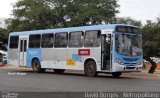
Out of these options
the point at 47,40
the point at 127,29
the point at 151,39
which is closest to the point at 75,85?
A: the point at 127,29

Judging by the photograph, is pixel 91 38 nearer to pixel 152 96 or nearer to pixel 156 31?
pixel 152 96

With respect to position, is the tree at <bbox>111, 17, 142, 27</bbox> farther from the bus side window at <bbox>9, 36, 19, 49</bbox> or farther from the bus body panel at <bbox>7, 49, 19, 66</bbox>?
the bus body panel at <bbox>7, 49, 19, 66</bbox>

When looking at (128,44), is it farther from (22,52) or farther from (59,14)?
(59,14)

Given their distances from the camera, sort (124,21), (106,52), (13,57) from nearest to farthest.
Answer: (106,52), (13,57), (124,21)

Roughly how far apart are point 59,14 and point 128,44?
29.6 meters

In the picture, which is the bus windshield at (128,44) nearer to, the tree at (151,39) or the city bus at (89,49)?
the city bus at (89,49)

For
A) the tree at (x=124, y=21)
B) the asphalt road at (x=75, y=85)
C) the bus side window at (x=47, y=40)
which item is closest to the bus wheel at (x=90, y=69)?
the asphalt road at (x=75, y=85)

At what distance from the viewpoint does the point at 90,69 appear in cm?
2527

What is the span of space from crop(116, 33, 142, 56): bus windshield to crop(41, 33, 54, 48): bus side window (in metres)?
6.09

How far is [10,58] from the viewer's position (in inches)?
1300

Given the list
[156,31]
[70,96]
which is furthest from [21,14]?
[70,96]

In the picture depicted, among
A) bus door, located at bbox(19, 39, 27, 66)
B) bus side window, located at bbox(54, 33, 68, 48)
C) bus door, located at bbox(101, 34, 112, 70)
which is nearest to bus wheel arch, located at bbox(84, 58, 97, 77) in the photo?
bus door, located at bbox(101, 34, 112, 70)

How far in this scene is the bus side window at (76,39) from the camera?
2603cm

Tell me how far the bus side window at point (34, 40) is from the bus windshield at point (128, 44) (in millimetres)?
7800
